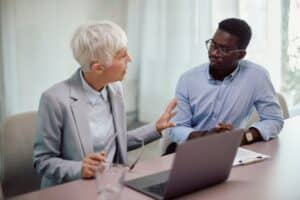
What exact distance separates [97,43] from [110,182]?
0.65 meters

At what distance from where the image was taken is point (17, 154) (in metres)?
1.99

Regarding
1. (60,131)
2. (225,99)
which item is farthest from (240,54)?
(60,131)

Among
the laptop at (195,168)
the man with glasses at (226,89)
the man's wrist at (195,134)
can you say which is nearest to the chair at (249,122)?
the man with glasses at (226,89)

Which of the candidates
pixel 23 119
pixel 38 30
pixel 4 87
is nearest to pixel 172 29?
pixel 38 30

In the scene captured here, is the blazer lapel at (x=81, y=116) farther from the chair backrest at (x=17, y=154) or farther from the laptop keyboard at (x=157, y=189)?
the laptop keyboard at (x=157, y=189)

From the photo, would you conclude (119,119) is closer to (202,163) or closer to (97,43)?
(97,43)

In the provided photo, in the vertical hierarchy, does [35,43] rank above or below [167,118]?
above

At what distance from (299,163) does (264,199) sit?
16.7 inches

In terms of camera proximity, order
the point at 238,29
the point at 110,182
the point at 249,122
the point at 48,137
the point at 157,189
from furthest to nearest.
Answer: the point at 249,122 < the point at 238,29 < the point at 48,137 < the point at 157,189 < the point at 110,182

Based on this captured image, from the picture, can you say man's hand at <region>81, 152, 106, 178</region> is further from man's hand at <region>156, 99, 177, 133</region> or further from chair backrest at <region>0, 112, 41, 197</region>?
chair backrest at <region>0, 112, 41, 197</region>

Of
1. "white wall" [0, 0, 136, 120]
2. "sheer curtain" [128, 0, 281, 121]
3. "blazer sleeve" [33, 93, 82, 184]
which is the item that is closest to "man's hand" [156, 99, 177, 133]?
"blazer sleeve" [33, 93, 82, 184]

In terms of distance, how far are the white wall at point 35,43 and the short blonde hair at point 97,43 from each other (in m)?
0.88

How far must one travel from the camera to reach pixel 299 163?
182 cm

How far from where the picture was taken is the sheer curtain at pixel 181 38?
120 inches
